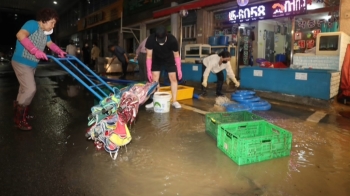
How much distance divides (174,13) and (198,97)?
23.7ft

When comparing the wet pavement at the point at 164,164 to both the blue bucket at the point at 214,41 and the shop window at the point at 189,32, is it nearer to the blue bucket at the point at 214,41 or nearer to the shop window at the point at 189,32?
the blue bucket at the point at 214,41

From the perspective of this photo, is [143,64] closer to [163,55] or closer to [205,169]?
[163,55]

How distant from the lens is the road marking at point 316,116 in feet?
16.3

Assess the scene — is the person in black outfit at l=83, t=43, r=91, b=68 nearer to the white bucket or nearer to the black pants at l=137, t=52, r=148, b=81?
the black pants at l=137, t=52, r=148, b=81

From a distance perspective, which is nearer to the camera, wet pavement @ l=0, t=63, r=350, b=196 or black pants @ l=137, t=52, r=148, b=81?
wet pavement @ l=0, t=63, r=350, b=196

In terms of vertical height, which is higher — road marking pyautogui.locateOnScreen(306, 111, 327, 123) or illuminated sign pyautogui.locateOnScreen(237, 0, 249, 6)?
illuminated sign pyautogui.locateOnScreen(237, 0, 249, 6)

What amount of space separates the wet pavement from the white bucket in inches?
27.2

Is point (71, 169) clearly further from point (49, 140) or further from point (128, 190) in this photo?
point (49, 140)

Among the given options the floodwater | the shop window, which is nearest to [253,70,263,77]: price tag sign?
A: the floodwater

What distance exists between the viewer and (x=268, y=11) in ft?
29.9

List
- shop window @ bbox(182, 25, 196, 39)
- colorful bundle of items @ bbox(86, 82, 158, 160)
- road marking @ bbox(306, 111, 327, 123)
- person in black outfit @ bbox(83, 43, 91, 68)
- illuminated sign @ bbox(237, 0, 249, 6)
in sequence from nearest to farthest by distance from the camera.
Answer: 1. colorful bundle of items @ bbox(86, 82, 158, 160)
2. road marking @ bbox(306, 111, 327, 123)
3. illuminated sign @ bbox(237, 0, 249, 6)
4. shop window @ bbox(182, 25, 196, 39)
5. person in black outfit @ bbox(83, 43, 91, 68)

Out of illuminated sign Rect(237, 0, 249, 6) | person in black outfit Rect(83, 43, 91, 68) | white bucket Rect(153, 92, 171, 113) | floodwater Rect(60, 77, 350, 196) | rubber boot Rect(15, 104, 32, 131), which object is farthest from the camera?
person in black outfit Rect(83, 43, 91, 68)

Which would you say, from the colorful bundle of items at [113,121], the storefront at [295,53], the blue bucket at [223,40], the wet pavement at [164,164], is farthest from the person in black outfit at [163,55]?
the blue bucket at [223,40]

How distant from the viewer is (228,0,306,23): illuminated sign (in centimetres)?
823
